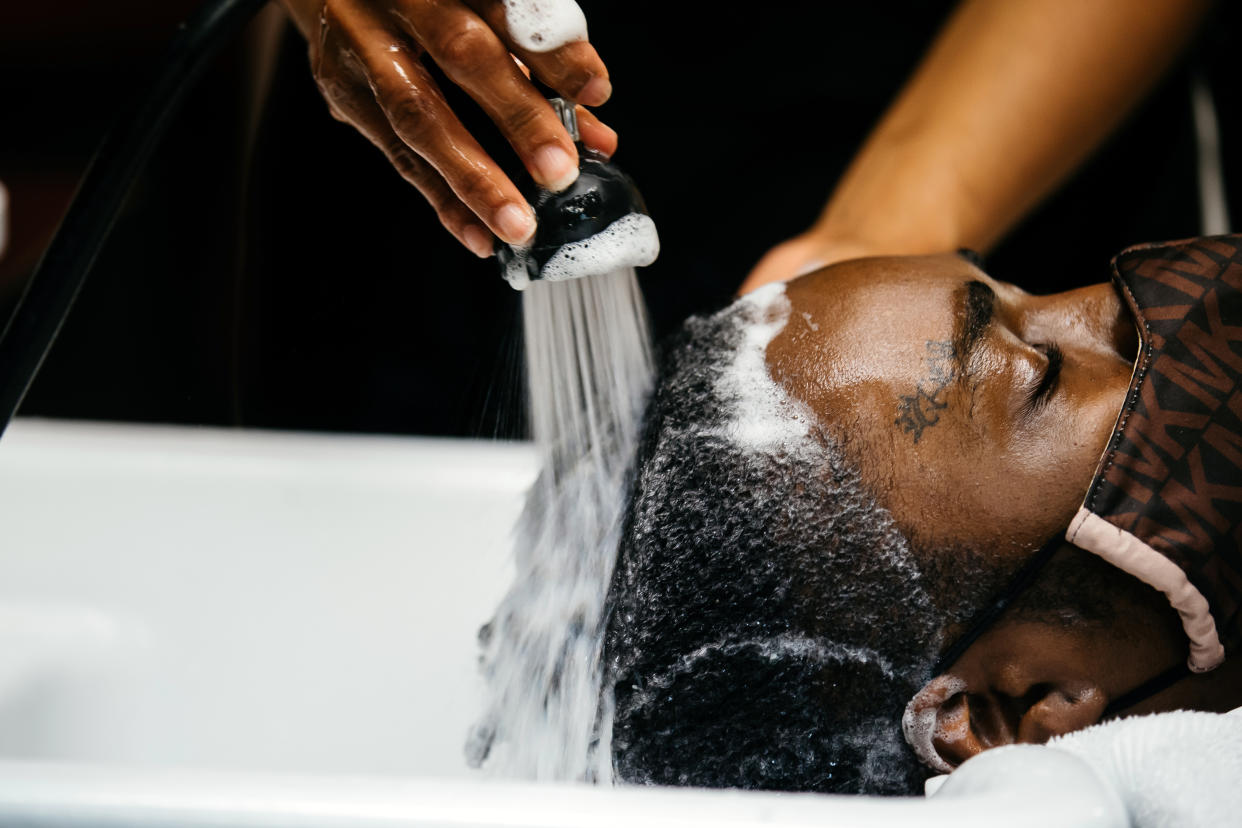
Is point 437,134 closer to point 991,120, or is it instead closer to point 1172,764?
point 1172,764

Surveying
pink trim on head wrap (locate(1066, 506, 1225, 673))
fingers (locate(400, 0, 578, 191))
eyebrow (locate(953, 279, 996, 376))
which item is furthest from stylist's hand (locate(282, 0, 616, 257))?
pink trim on head wrap (locate(1066, 506, 1225, 673))

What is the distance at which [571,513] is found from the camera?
868mm

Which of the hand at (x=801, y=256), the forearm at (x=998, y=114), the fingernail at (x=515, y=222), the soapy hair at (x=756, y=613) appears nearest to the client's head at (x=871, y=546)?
the soapy hair at (x=756, y=613)

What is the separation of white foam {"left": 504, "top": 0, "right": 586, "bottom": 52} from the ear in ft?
1.81

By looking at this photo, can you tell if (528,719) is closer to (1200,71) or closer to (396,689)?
(396,689)

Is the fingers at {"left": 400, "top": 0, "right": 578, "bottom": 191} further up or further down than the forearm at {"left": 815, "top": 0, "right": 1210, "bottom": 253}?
further up

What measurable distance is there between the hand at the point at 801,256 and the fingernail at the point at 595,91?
20.4 inches

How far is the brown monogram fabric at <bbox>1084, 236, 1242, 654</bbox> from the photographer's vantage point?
683mm

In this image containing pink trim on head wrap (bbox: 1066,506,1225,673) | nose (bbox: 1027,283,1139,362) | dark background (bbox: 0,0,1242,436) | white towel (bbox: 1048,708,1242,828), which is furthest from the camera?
dark background (bbox: 0,0,1242,436)

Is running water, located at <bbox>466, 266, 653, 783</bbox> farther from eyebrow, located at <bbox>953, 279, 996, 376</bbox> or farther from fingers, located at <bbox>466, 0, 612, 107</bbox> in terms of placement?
eyebrow, located at <bbox>953, 279, 996, 376</bbox>

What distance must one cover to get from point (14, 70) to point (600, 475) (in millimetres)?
2201

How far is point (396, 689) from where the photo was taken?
1.18m

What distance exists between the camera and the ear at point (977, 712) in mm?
752

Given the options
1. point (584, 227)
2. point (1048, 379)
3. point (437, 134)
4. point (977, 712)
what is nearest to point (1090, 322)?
point (1048, 379)
